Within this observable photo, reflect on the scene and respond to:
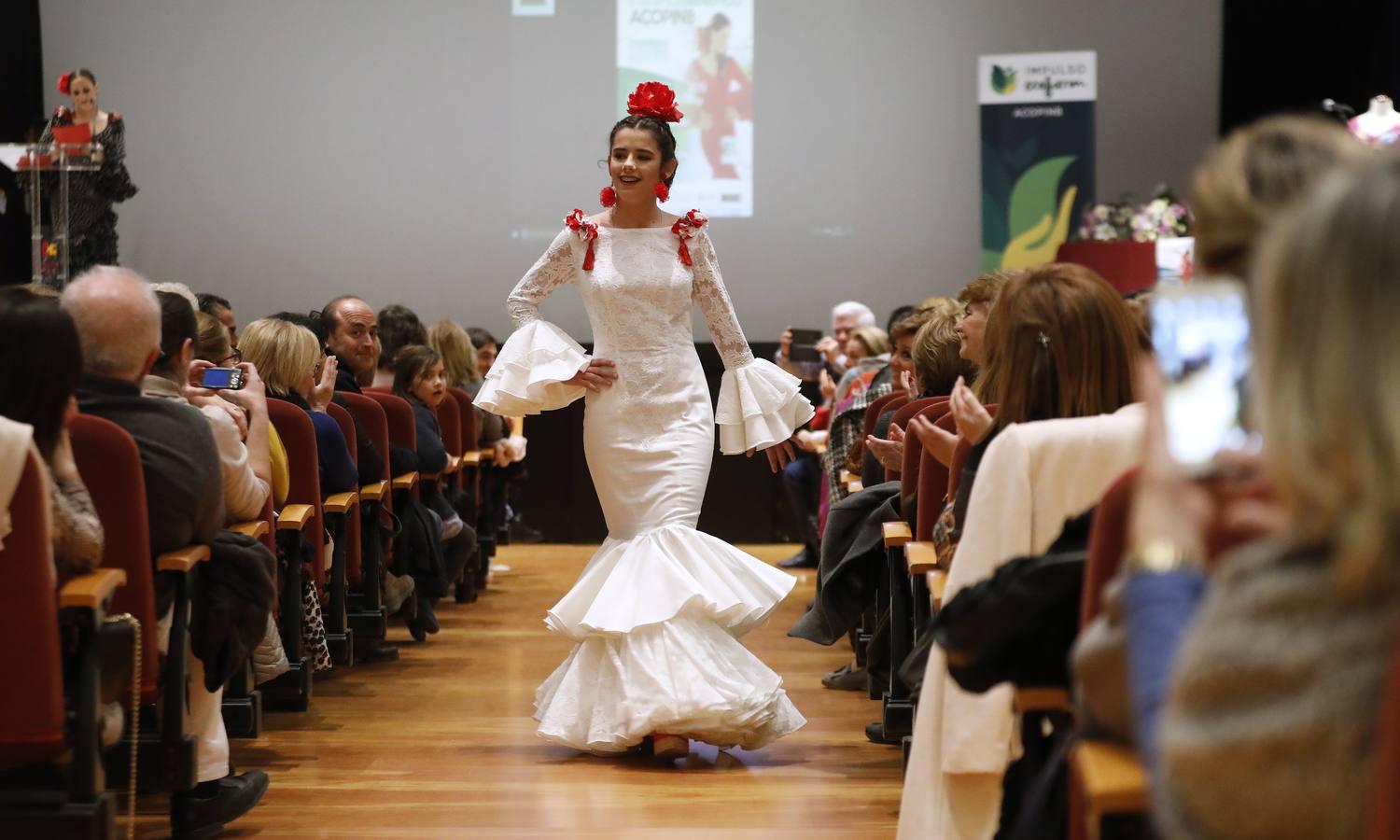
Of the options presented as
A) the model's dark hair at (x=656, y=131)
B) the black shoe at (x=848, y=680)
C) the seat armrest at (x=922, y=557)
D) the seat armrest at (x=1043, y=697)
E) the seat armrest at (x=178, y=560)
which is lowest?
the black shoe at (x=848, y=680)

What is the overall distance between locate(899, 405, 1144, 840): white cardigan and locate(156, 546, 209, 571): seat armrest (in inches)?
56.5

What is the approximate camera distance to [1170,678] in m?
1.33

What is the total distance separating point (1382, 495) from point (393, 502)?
16.5ft

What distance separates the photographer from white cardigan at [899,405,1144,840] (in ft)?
7.82

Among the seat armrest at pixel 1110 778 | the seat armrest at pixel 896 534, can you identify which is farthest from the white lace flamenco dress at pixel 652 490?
the seat armrest at pixel 1110 778

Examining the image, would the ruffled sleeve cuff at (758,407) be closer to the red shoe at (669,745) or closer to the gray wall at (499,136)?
the red shoe at (669,745)

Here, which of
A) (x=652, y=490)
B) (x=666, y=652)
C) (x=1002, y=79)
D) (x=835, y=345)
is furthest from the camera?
(x=1002, y=79)

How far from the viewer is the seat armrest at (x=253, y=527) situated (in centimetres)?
357

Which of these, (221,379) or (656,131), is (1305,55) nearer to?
(656,131)

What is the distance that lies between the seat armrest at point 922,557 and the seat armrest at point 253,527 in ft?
4.65

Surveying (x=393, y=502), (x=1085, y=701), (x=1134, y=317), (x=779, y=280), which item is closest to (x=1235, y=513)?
(x=1085, y=701)

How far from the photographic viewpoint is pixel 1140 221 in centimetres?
836

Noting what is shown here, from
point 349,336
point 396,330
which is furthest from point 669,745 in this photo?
point 396,330

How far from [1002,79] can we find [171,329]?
22.1ft
